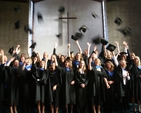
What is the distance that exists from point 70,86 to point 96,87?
0.57 metres

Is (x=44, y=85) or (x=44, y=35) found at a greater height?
(x=44, y=35)

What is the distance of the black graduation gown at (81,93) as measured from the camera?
165 inches

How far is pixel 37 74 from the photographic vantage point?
165 inches

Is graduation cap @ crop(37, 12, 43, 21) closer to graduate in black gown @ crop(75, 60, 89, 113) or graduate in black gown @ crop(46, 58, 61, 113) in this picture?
graduate in black gown @ crop(46, 58, 61, 113)

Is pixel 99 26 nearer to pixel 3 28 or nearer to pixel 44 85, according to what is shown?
pixel 3 28

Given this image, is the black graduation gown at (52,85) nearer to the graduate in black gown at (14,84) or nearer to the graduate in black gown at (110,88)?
the graduate in black gown at (14,84)

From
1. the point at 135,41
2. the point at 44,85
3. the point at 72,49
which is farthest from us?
the point at 72,49

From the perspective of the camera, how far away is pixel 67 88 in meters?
4.22

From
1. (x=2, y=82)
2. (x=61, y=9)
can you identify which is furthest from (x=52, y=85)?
(x=61, y=9)

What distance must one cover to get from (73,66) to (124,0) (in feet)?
15.4

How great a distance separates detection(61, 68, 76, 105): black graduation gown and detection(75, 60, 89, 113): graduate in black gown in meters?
0.12

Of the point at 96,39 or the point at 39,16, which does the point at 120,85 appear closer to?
the point at 96,39

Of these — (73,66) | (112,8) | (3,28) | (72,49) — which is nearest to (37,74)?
(73,66)

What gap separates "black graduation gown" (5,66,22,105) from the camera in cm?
422
